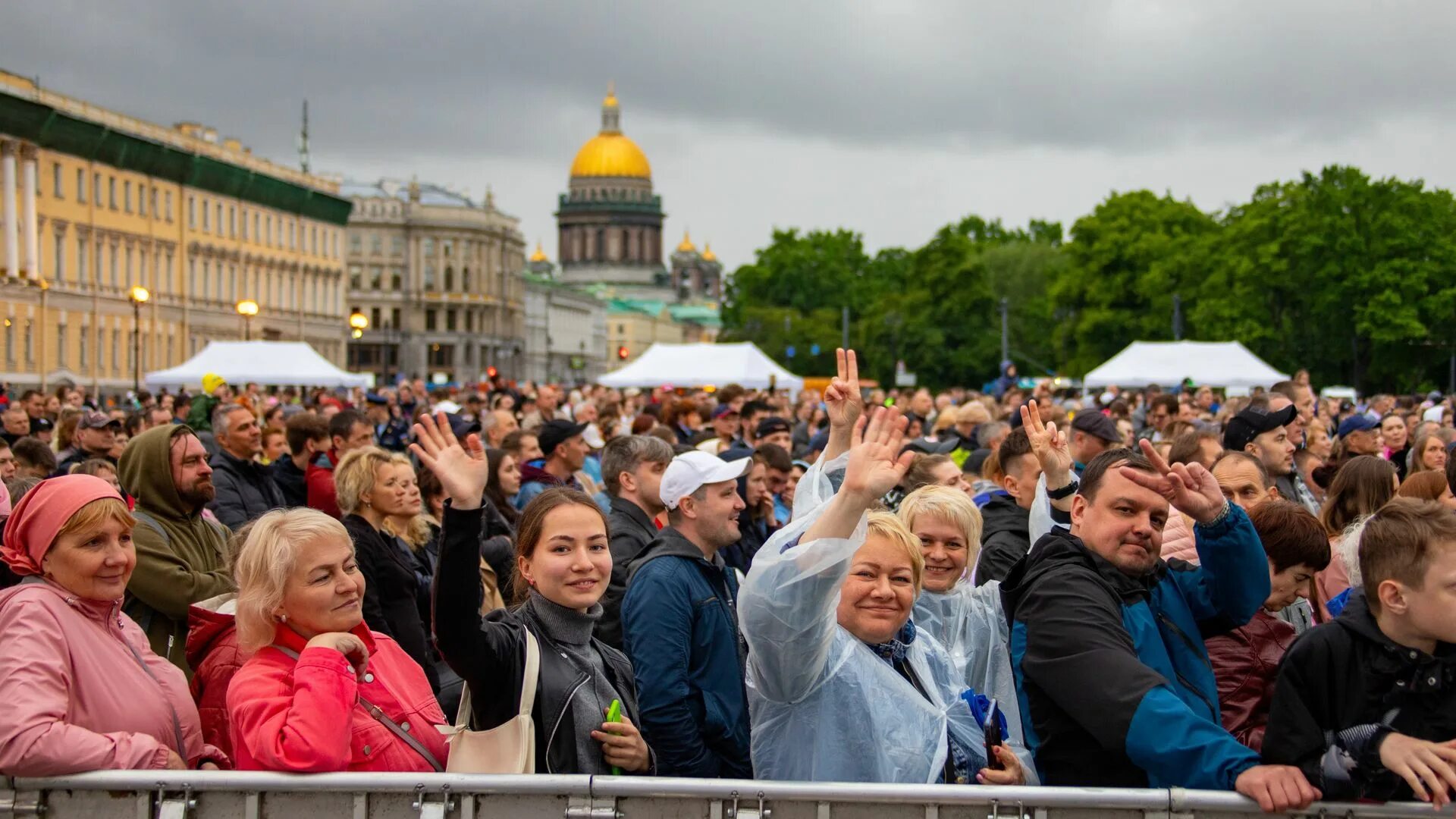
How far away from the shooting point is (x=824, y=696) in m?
4.53

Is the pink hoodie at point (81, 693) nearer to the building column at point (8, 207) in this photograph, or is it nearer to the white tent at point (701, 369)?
the white tent at point (701, 369)

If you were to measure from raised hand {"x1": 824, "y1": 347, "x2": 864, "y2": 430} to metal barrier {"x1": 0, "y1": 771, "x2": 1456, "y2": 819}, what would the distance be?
47.4 inches

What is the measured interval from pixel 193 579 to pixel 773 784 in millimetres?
2993

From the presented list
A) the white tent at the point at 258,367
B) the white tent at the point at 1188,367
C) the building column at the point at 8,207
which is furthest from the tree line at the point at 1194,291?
the building column at the point at 8,207

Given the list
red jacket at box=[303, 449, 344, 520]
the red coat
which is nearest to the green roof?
red jacket at box=[303, 449, 344, 520]

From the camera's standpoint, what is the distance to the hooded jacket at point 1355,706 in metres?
3.64

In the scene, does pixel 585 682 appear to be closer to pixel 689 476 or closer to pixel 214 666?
pixel 689 476

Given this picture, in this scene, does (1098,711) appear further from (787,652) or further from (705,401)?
(705,401)

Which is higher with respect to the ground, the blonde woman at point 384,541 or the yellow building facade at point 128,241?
the yellow building facade at point 128,241

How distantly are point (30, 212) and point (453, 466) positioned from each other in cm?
6338

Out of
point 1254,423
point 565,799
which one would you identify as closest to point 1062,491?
point 565,799

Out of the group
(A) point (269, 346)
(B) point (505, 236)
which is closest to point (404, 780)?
(A) point (269, 346)

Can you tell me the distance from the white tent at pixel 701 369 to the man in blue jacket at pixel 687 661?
26327 mm

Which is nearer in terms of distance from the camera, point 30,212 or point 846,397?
point 846,397
